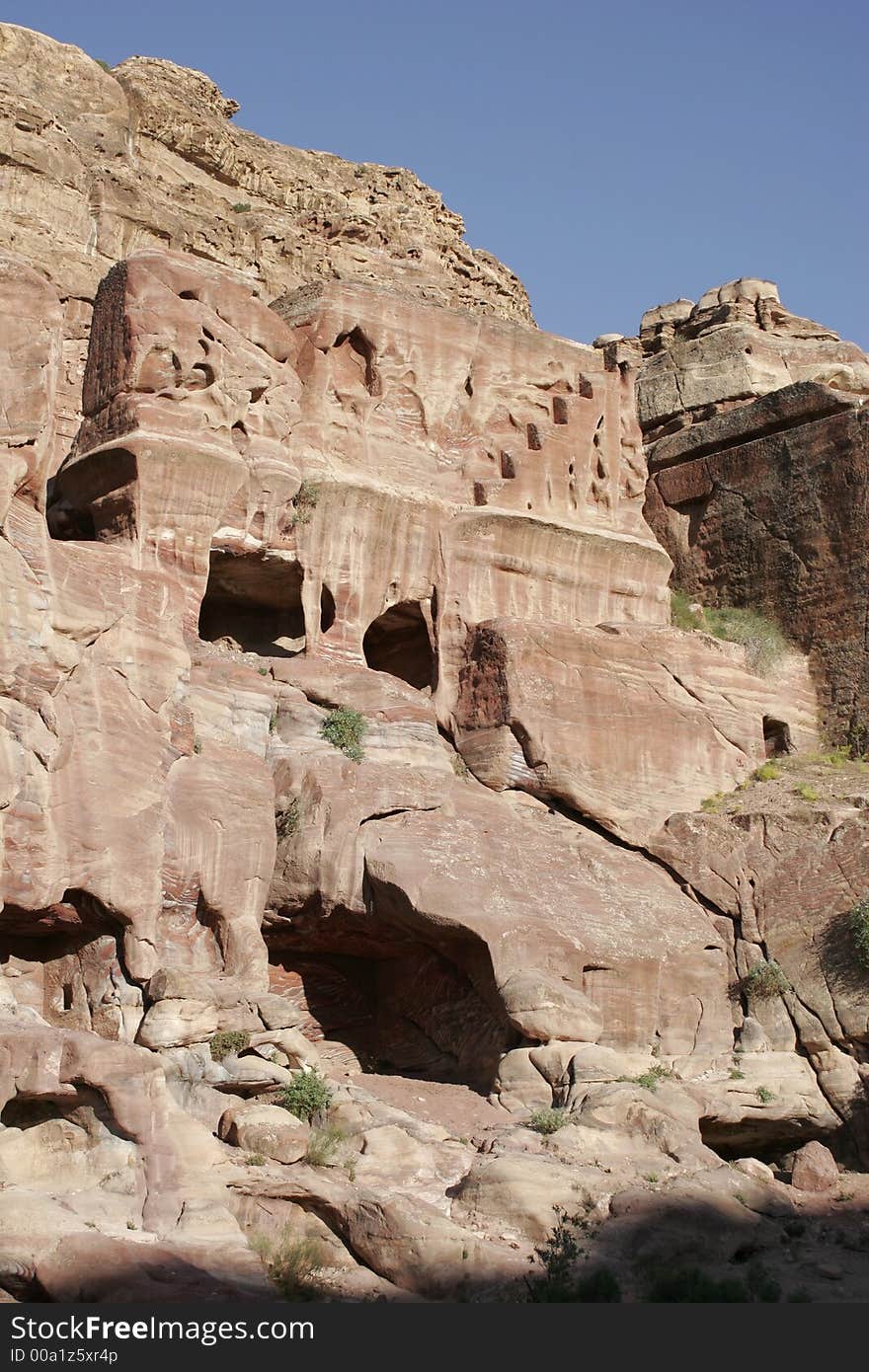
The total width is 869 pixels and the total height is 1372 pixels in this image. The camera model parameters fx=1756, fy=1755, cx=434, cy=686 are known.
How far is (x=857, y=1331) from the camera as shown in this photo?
15719 mm

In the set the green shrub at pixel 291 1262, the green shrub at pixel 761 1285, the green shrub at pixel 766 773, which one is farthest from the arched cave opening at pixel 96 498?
the green shrub at pixel 761 1285

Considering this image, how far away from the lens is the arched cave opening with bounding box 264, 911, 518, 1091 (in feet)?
79.3

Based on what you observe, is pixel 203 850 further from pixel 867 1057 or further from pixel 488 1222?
pixel 867 1057

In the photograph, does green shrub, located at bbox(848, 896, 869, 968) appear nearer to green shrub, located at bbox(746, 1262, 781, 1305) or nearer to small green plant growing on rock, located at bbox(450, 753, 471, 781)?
small green plant growing on rock, located at bbox(450, 753, 471, 781)

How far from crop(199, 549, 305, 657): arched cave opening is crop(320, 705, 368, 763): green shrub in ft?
10.1

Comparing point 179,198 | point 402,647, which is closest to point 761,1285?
point 402,647

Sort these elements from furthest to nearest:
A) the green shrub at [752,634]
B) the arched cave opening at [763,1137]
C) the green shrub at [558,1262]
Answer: the green shrub at [752,634] → the arched cave opening at [763,1137] → the green shrub at [558,1262]

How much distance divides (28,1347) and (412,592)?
16.6 metres

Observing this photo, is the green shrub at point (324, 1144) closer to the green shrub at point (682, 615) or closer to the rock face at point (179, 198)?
the rock face at point (179, 198)

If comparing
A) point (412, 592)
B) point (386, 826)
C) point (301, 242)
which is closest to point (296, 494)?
point (412, 592)

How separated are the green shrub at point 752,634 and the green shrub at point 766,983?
7.31 meters

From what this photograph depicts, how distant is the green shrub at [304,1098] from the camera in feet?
67.3

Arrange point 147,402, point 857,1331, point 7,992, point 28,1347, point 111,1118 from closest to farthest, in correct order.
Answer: point 28,1347
point 857,1331
point 111,1118
point 7,992
point 147,402

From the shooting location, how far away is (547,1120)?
2089 cm
